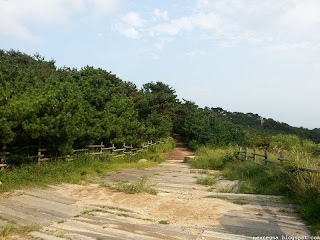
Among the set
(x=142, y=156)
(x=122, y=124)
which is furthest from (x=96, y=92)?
(x=142, y=156)

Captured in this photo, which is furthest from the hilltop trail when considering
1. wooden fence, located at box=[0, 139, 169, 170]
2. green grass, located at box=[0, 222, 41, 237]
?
wooden fence, located at box=[0, 139, 169, 170]

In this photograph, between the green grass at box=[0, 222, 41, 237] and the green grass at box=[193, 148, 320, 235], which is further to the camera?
the green grass at box=[193, 148, 320, 235]

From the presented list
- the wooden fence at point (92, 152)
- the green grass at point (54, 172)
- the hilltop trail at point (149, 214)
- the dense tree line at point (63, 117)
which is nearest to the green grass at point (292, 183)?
the hilltop trail at point (149, 214)

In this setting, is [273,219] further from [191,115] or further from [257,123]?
[257,123]

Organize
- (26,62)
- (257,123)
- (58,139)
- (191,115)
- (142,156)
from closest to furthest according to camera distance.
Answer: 1. (58,139)
2. (142,156)
3. (191,115)
4. (26,62)
5. (257,123)

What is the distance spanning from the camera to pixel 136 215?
248 inches

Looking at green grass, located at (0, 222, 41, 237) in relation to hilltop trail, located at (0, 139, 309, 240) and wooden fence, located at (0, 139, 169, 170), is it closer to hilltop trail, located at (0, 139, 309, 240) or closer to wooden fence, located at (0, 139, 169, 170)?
hilltop trail, located at (0, 139, 309, 240)

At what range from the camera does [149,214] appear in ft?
20.9

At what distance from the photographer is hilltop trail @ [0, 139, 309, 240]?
523 centimetres

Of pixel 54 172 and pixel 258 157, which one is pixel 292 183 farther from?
pixel 54 172

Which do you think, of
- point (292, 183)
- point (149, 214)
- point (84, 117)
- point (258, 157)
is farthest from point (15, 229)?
point (258, 157)

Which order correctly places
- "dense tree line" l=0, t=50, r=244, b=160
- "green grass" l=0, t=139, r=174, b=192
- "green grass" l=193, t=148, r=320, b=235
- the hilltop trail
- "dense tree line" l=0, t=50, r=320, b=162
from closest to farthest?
the hilltop trail < "green grass" l=193, t=148, r=320, b=235 < "green grass" l=0, t=139, r=174, b=192 < "dense tree line" l=0, t=50, r=244, b=160 < "dense tree line" l=0, t=50, r=320, b=162

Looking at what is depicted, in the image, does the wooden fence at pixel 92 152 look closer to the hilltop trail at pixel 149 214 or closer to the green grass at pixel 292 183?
the hilltop trail at pixel 149 214

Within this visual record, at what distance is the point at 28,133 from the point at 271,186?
7715mm
